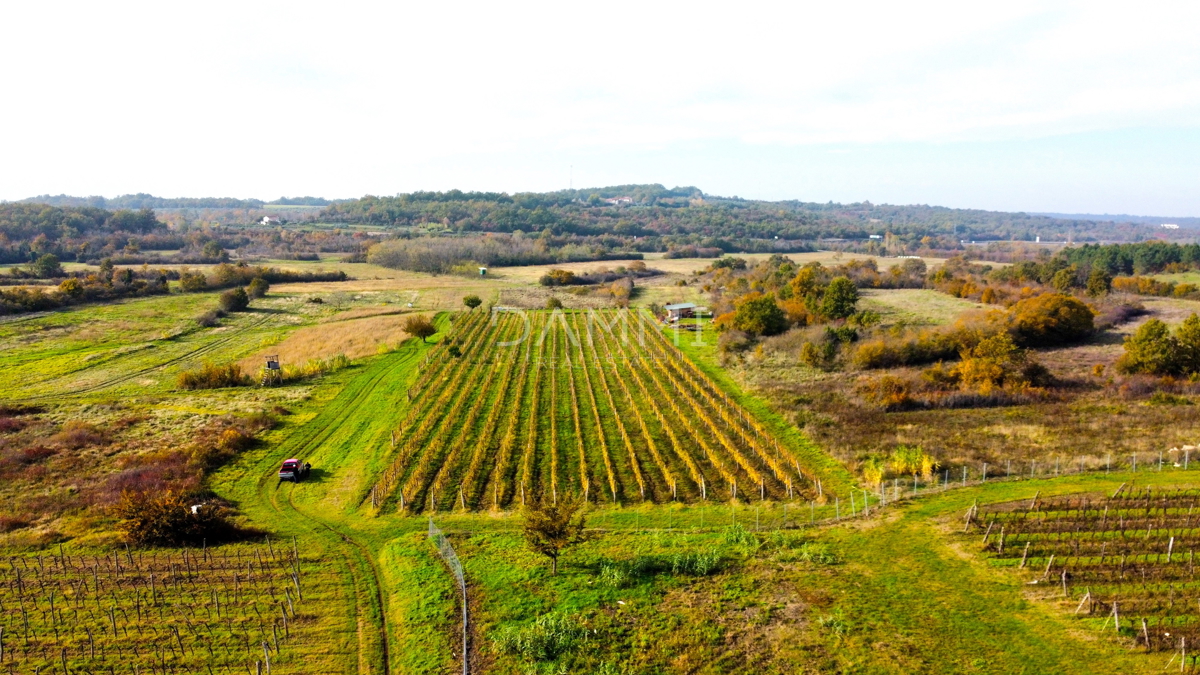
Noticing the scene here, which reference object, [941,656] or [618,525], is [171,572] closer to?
[618,525]

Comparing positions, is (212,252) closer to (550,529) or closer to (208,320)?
(208,320)

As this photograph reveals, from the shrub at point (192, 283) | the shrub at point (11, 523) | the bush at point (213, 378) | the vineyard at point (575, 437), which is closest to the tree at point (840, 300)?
the vineyard at point (575, 437)

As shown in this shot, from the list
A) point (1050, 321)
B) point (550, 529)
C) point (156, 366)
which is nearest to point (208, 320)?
point (156, 366)

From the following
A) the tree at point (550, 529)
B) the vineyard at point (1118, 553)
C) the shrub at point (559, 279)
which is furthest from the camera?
the shrub at point (559, 279)

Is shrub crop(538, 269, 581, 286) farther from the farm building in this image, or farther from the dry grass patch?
the dry grass patch

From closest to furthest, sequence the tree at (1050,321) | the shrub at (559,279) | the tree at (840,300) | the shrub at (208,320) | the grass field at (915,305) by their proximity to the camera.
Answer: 1. the tree at (1050,321)
2. the tree at (840,300)
3. the grass field at (915,305)
4. the shrub at (208,320)
5. the shrub at (559,279)

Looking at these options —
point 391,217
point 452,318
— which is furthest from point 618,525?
point 391,217

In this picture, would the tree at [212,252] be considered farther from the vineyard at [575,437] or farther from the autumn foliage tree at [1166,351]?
the autumn foliage tree at [1166,351]

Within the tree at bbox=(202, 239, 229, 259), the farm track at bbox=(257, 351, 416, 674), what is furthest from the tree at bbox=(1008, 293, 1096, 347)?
the tree at bbox=(202, 239, 229, 259)
